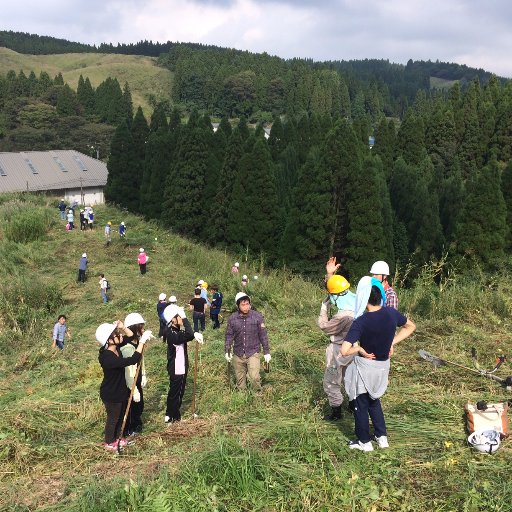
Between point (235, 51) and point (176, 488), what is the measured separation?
131417 millimetres

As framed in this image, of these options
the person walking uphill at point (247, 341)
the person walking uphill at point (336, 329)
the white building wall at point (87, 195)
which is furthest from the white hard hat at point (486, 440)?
the white building wall at point (87, 195)

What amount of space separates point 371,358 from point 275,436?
1243 millimetres

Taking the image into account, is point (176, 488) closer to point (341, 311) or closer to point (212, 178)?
point (341, 311)

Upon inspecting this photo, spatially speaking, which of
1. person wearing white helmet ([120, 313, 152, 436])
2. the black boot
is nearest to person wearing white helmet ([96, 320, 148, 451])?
person wearing white helmet ([120, 313, 152, 436])

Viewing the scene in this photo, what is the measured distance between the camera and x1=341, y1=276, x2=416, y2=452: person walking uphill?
13.0ft

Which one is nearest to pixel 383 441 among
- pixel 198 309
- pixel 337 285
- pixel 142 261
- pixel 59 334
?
pixel 337 285

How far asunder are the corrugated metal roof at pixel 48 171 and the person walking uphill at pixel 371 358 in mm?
37496

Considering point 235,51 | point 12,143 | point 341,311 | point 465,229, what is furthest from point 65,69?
point 341,311

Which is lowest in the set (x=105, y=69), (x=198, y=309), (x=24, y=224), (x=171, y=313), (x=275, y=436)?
(x=24, y=224)

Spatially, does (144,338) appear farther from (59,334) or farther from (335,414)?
(59,334)

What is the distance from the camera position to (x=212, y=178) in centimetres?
2744

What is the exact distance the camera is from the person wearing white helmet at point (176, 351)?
5250 millimetres

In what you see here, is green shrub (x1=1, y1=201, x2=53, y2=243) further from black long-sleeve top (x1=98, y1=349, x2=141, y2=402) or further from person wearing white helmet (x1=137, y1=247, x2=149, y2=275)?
black long-sleeve top (x1=98, y1=349, x2=141, y2=402)

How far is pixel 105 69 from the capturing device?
118 metres
